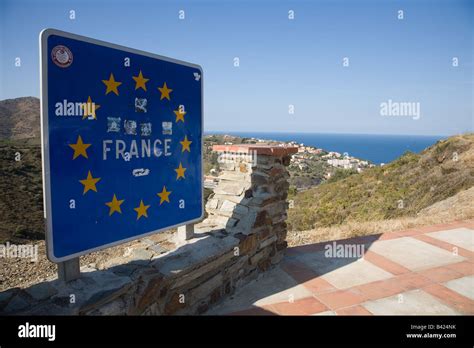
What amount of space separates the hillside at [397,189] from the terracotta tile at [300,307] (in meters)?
5.17

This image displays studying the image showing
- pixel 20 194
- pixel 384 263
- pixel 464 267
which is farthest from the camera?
pixel 20 194

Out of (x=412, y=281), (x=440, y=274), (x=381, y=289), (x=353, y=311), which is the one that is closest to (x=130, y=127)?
(x=353, y=311)

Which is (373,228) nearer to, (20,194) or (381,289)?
(381,289)

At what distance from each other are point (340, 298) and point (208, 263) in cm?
140

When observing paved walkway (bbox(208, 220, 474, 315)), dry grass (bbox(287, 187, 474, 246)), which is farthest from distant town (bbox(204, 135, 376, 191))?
paved walkway (bbox(208, 220, 474, 315))

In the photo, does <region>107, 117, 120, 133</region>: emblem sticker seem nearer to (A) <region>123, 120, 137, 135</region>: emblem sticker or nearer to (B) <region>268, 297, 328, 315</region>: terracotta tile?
(A) <region>123, 120, 137, 135</region>: emblem sticker


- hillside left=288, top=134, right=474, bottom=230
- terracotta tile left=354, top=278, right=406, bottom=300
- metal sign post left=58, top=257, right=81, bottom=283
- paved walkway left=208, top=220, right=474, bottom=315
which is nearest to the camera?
metal sign post left=58, top=257, right=81, bottom=283

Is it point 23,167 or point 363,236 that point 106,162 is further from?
point 23,167

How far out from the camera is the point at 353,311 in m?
3.07

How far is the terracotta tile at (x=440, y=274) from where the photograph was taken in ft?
12.4

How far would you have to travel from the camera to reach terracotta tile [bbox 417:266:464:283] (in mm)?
3791

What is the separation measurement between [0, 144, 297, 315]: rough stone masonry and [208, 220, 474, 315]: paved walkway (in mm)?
298

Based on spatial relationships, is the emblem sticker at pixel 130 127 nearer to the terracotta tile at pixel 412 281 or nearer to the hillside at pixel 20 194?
the terracotta tile at pixel 412 281
